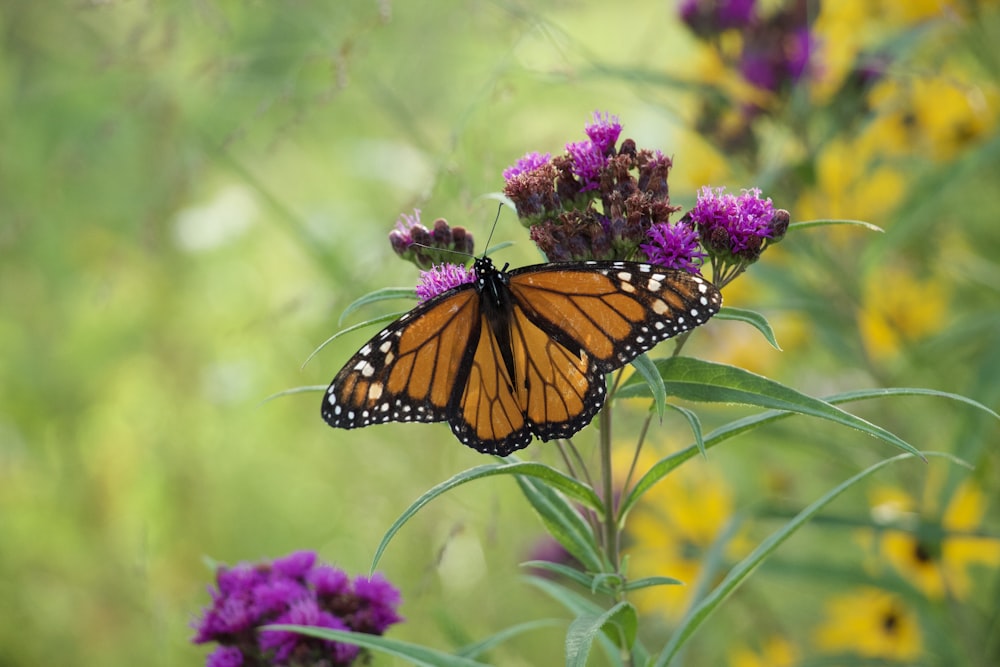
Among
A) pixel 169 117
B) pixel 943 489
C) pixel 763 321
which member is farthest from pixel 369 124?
pixel 763 321

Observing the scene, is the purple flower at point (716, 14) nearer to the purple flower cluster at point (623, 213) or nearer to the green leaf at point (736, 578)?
the purple flower cluster at point (623, 213)

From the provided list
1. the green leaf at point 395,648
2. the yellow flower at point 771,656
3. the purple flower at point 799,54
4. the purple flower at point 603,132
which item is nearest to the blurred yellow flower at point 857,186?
the purple flower at point 799,54

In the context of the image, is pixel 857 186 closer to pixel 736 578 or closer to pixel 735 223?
pixel 735 223

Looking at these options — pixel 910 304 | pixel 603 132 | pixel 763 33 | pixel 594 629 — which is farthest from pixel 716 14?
pixel 594 629

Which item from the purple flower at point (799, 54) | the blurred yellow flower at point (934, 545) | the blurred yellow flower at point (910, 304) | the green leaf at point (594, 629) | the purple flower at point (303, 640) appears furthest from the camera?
the blurred yellow flower at point (910, 304)

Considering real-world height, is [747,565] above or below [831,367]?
below

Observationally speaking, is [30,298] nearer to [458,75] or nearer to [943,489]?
[458,75]
